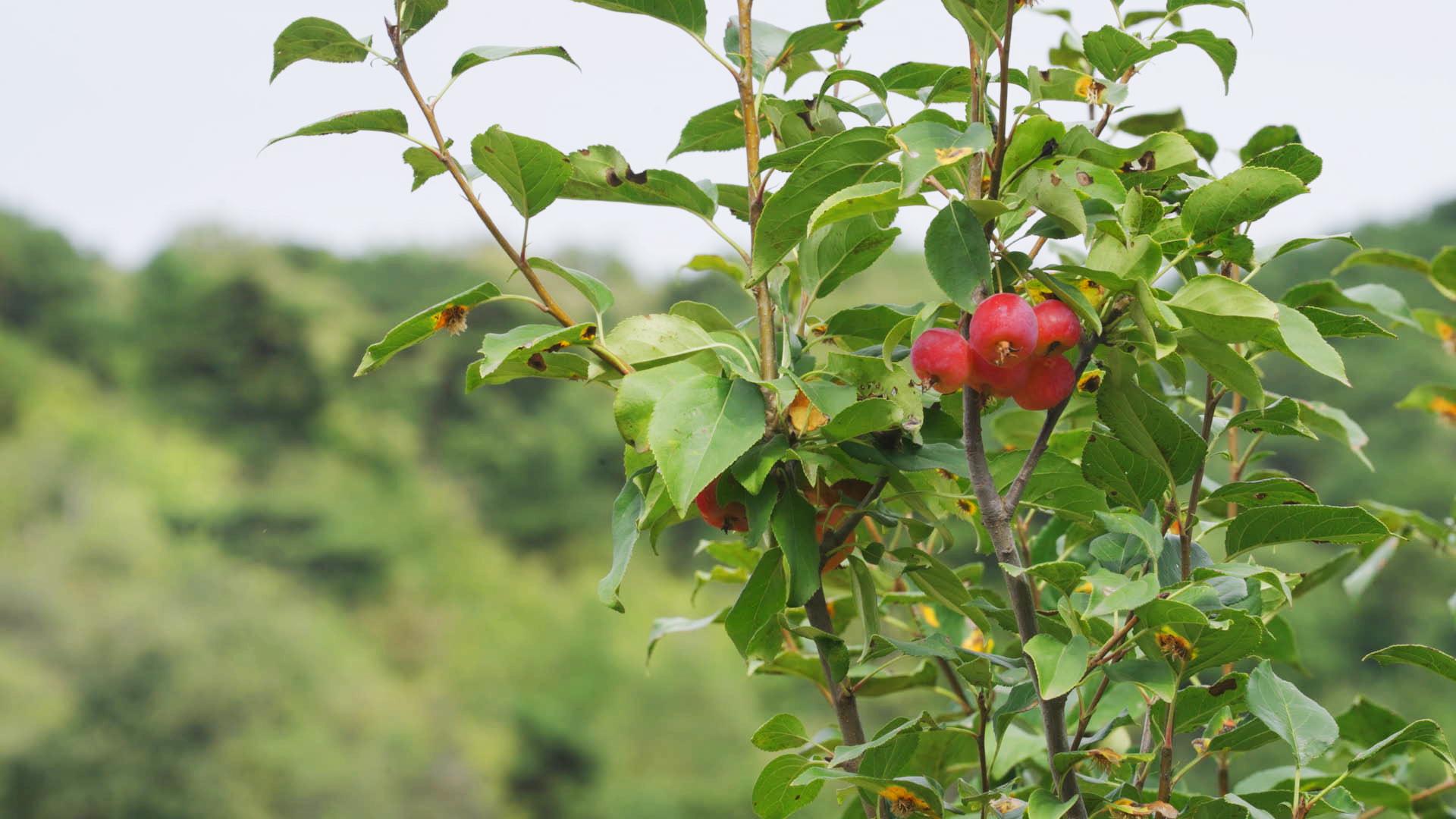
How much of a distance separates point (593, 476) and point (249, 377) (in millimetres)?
4834

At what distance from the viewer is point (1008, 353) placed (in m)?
0.41

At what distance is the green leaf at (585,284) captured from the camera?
0.48 m

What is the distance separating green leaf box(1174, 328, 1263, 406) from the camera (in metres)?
0.42

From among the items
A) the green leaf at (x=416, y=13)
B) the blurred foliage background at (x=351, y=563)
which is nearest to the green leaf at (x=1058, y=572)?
the green leaf at (x=416, y=13)

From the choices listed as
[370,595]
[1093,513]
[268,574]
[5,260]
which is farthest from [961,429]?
[5,260]

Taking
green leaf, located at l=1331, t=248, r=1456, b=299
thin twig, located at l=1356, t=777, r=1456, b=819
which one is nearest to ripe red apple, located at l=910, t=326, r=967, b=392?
thin twig, located at l=1356, t=777, r=1456, b=819

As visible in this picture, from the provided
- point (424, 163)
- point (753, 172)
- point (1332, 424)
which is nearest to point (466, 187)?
point (424, 163)

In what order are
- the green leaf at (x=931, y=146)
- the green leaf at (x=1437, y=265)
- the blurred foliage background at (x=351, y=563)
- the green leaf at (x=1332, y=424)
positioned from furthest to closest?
the blurred foliage background at (x=351, y=563) < the green leaf at (x=1437, y=265) < the green leaf at (x=1332, y=424) < the green leaf at (x=931, y=146)

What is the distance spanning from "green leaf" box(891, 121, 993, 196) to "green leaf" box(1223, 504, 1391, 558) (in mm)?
213

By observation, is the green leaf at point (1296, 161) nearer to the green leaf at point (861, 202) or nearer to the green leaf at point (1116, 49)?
the green leaf at point (1116, 49)

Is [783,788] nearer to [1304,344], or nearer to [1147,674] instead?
[1147,674]

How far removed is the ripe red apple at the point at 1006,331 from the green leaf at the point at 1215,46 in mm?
197

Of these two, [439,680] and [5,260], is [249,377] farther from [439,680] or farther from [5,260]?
[439,680]

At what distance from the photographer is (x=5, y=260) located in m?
15.1
